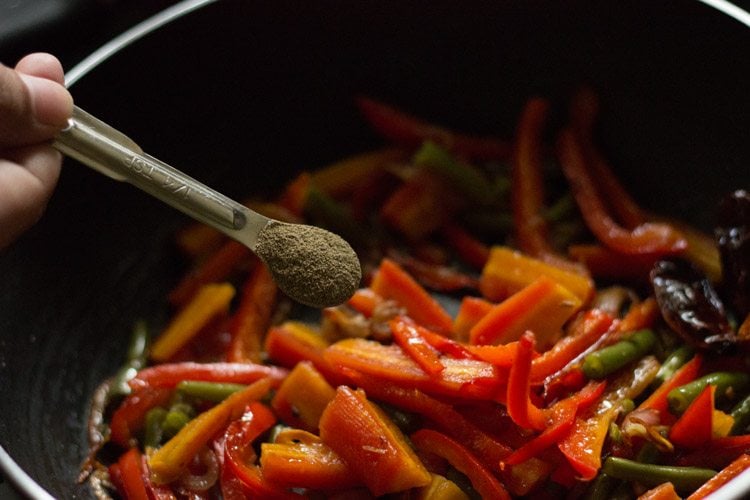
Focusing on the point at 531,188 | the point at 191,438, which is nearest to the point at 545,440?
the point at 191,438

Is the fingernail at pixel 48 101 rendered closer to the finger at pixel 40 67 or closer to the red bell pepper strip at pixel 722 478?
the finger at pixel 40 67

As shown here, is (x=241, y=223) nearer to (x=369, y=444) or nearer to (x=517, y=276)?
(x=369, y=444)

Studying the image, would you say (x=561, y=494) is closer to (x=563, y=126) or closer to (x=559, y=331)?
(x=559, y=331)

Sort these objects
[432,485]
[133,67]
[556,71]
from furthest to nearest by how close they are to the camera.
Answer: [556,71]
[133,67]
[432,485]

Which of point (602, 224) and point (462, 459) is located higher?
point (602, 224)

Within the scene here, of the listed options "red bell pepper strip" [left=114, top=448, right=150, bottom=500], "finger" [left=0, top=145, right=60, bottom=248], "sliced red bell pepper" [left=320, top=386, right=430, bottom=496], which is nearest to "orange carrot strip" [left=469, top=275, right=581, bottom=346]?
"sliced red bell pepper" [left=320, top=386, right=430, bottom=496]

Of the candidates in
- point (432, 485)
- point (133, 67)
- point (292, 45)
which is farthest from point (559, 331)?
point (133, 67)

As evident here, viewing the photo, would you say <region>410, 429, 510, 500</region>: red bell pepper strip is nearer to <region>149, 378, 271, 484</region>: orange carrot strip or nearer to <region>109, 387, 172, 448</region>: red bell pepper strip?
<region>149, 378, 271, 484</region>: orange carrot strip
